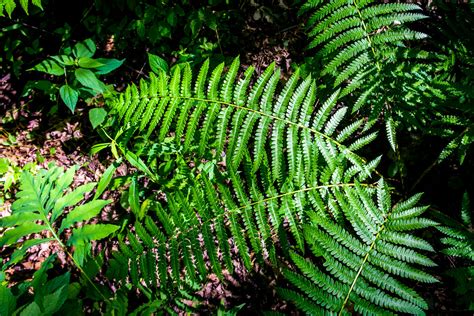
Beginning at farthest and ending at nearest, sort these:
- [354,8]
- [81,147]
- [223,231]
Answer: [81,147], [354,8], [223,231]

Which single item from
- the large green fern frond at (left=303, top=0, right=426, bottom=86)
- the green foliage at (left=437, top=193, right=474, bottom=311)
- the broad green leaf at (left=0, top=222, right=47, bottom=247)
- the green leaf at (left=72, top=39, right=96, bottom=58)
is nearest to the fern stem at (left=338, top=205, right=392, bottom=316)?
the green foliage at (left=437, top=193, right=474, bottom=311)

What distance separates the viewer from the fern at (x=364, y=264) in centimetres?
170

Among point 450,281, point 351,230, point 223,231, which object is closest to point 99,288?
point 223,231

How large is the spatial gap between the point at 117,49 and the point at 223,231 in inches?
87.7

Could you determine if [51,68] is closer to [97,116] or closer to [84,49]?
[84,49]

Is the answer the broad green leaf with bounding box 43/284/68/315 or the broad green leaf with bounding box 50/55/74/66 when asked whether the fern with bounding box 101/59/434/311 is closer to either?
the broad green leaf with bounding box 43/284/68/315

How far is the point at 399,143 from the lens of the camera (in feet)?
9.22

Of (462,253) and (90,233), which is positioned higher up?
(462,253)

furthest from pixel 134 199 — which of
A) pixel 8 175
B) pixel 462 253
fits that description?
pixel 462 253

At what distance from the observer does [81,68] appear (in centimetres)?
273

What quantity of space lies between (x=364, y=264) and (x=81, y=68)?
2408 mm

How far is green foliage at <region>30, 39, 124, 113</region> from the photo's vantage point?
266cm

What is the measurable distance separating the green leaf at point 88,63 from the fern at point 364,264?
1.98 meters

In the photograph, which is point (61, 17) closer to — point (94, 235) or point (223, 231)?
point (94, 235)
